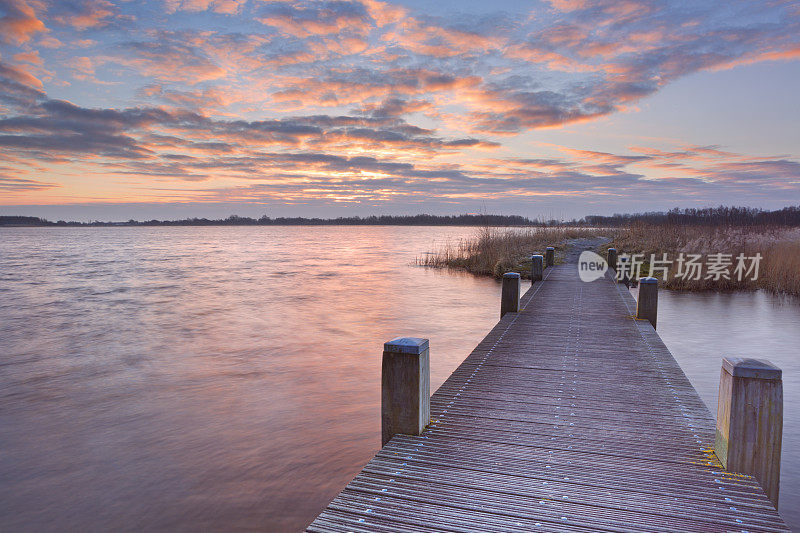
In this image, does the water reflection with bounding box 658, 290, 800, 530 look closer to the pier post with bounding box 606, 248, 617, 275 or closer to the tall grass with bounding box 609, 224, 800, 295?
the tall grass with bounding box 609, 224, 800, 295

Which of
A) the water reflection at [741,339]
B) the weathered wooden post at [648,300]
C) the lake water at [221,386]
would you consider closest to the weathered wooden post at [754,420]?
the water reflection at [741,339]

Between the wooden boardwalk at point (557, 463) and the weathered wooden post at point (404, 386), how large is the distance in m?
0.16

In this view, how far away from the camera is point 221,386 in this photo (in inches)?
414

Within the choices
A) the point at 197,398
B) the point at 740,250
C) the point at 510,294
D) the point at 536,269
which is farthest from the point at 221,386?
the point at 740,250

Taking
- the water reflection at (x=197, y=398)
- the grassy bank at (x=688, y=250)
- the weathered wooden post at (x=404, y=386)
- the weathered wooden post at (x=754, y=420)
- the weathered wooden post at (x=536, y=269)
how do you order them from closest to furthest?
the weathered wooden post at (x=754, y=420)
the weathered wooden post at (x=404, y=386)
the water reflection at (x=197, y=398)
the weathered wooden post at (x=536, y=269)
the grassy bank at (x=688, y=250)

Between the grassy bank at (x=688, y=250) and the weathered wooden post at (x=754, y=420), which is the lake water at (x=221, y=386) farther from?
the weathered wooden post at (x=754, y=420)

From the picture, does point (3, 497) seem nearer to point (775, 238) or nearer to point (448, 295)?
point (448, 295)

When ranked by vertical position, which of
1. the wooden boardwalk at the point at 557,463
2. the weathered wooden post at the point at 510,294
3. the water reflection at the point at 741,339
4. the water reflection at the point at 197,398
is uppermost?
the weathered wooden post at the point at 510,294

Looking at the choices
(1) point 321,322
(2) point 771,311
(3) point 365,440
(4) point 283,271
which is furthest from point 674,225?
(3) point 365,440

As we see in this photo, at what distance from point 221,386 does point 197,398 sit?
2.56 ft

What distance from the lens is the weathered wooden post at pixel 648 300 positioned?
32.5ft

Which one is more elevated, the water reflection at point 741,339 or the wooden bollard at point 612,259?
the wooden bollard at point 612,259

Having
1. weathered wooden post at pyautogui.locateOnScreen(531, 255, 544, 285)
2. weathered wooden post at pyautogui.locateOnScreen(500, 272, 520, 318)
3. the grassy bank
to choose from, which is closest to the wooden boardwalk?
weathered wooden post at pyautogui.locateOnScreen(500, 272, 520, 318)

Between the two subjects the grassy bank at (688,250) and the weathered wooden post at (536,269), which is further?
the grassy bank at (688,250)
